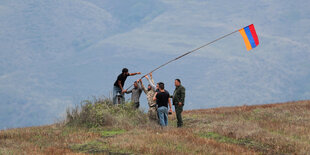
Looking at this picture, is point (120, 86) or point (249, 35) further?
point (249, 35)

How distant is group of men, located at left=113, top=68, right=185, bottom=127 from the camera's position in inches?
639

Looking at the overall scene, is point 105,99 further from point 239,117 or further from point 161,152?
point 161,152

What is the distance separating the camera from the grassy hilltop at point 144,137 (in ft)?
39.0

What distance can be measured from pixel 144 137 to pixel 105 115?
15.2ft

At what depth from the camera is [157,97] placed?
53.0 feet

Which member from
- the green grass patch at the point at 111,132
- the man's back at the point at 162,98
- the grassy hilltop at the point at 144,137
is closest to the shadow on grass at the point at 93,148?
the grassy hilltop at the point at 144,137

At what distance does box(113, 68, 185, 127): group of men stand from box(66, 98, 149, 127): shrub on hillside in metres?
0.42

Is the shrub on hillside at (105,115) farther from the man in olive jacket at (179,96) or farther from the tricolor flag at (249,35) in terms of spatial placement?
the tricolor flag at (249,35)

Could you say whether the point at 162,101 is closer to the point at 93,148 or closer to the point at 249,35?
the point at 93,148

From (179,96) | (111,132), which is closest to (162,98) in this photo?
(179,96)

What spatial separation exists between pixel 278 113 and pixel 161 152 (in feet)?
37.5

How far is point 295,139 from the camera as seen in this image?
1363 cm

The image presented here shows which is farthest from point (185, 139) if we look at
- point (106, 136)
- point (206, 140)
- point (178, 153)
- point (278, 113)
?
point (278, 113)

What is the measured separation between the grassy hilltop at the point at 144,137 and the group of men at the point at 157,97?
464 mm
